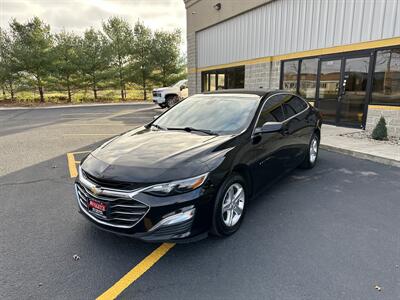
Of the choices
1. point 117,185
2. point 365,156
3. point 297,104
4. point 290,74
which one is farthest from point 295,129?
point 290,74

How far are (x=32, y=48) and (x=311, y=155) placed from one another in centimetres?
2367

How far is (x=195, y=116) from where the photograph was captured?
3.86 metres

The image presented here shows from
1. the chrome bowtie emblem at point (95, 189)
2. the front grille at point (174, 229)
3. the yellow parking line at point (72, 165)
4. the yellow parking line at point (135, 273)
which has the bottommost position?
the yellow parking line at point (135, 273)

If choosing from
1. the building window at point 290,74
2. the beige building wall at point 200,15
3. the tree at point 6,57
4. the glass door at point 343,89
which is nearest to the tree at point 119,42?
the tree at point 6,57

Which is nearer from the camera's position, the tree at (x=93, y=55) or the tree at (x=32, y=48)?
the tree at (x=32, y=48)

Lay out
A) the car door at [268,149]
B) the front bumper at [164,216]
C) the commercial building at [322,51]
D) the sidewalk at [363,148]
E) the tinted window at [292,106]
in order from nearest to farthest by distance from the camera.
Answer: the front bumper at [164,216], the car door at [268,149], the tinted window at [292,106], the sidewalk at [363,148], the commercial building at [322,51]

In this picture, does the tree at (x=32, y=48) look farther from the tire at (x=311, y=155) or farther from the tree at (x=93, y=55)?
the tire at (x=311, y=155)

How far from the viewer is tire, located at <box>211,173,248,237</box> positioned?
8.97 feet

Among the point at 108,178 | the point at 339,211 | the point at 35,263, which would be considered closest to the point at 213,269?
the point at 108,178

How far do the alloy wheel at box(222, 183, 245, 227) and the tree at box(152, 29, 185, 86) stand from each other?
81.2 feet

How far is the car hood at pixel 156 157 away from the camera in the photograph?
2488 mm

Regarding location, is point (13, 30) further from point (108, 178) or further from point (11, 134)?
point (108, 178)

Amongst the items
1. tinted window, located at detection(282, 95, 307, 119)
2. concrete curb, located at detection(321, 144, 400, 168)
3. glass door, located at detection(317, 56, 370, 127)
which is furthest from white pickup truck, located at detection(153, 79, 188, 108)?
tinted window, located at detection(282, 95, 307, 119)

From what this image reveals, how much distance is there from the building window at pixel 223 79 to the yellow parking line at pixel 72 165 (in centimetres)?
977
